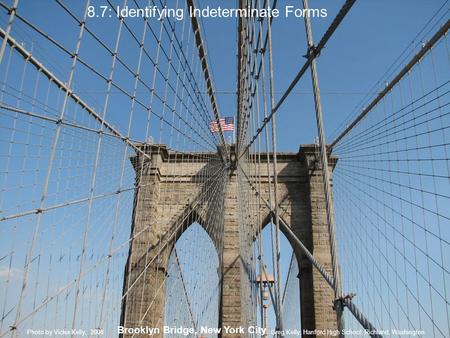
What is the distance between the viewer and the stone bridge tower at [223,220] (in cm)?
999

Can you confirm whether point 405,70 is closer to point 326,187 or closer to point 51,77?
point 326,187

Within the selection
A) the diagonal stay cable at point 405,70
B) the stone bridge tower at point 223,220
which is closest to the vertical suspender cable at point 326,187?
the diagonal stay cable at point 405,70

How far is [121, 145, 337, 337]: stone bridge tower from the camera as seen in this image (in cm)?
999

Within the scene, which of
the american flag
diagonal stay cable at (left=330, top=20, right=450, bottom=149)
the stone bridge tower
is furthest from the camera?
the american flag

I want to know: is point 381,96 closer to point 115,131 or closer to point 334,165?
point 115,131

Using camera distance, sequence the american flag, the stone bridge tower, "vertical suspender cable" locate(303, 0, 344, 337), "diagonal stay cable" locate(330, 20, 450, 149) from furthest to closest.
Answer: the american flag, the stone bridge tower, "diagonal stay cable" locate(330, 20, 450, 149), "vertical suspender cable" locate(303, 0, 344, 337)

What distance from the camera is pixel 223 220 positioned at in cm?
1132

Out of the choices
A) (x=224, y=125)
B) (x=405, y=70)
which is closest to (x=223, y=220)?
(x=224, y=125)

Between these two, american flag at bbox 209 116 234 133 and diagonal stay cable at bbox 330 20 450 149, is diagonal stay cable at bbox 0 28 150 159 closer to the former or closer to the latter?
diagonal stay cable at bbox 330 20 450 149

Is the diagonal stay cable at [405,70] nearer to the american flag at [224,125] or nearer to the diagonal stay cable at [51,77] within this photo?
the diagonal stay cable at [51,77]

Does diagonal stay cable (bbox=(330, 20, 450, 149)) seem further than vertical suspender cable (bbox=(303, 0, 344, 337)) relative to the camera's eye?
Yes

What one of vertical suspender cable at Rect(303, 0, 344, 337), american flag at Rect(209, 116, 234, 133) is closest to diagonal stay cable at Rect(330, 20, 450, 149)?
vertical suspender cable at Rect(303, 0, 344, 337)

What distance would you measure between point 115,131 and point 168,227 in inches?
301

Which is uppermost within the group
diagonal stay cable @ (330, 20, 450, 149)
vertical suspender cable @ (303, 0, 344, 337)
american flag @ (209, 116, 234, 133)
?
american flag @ (209, 116, 234, 133)
